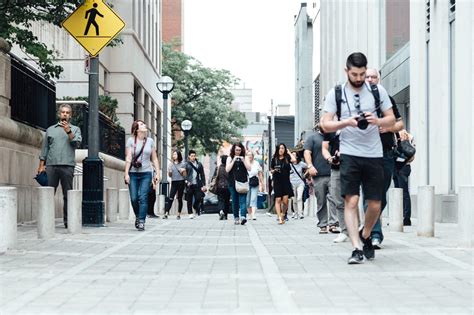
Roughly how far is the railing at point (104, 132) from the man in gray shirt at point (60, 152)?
6.85m

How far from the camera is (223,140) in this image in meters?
64.4

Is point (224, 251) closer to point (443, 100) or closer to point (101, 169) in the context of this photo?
point (101, 169)

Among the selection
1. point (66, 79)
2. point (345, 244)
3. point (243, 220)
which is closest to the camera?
point (345, 244)

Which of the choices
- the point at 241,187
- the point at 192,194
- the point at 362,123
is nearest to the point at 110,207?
the point at 241,187

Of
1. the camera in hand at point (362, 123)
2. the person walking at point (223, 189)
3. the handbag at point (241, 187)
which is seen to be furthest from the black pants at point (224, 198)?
the camera in hand at point (362, 123)

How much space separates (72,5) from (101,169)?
8.99 feet

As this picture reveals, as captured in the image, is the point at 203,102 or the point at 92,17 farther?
the point at 203,102

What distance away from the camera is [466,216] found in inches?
405

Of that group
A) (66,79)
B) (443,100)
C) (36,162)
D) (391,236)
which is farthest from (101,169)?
(66,79)

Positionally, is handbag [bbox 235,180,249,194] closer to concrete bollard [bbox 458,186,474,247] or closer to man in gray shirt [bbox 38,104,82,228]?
man in gray shirt [bbox 38,104,82,228]

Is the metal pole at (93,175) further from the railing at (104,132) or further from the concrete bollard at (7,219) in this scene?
the concrete bollard at (7,219)

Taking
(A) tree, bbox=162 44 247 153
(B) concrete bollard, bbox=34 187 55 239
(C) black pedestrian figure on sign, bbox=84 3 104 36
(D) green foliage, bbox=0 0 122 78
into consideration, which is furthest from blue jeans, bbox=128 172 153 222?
(A) tree, bbox=162 44 247 153

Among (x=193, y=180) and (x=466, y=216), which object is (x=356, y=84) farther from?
(x=193, y=180)

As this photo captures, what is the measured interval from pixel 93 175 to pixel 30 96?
1.97m
